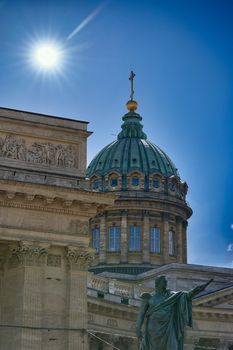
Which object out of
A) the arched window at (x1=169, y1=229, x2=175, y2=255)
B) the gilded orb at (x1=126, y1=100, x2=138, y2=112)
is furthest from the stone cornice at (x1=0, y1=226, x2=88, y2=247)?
the gilded orb at (x1=126, y1=100, x2=138, y2=112)

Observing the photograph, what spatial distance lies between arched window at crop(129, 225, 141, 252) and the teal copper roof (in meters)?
6.13

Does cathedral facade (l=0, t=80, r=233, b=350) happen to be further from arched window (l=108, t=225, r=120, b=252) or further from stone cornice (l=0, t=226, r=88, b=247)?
arched window (l=108, t=225, r=120, b=252)

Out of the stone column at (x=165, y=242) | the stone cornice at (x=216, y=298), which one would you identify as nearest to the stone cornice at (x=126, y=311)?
the stone cornice at (x=216, y=298)

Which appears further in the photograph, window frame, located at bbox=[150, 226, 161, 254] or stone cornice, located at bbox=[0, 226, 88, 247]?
window frame, located at bbox=[150, 226, 161, 254]

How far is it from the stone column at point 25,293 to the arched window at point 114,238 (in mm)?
43771

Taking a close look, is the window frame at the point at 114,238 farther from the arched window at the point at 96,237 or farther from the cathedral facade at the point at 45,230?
the cathedral facade at the point at 45,230

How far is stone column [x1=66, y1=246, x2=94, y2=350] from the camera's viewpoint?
117ft

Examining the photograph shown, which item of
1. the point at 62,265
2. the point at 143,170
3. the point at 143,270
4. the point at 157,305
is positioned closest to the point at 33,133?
the point at 62,265

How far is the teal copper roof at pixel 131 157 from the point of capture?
84.0 metres

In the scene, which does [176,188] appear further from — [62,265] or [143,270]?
[62,265]

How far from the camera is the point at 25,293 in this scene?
114 ft

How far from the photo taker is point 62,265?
119 ft

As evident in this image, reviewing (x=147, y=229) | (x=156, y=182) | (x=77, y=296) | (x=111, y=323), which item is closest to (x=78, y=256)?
(x=77, y=296)

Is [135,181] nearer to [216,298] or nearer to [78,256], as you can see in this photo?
[216,298]
